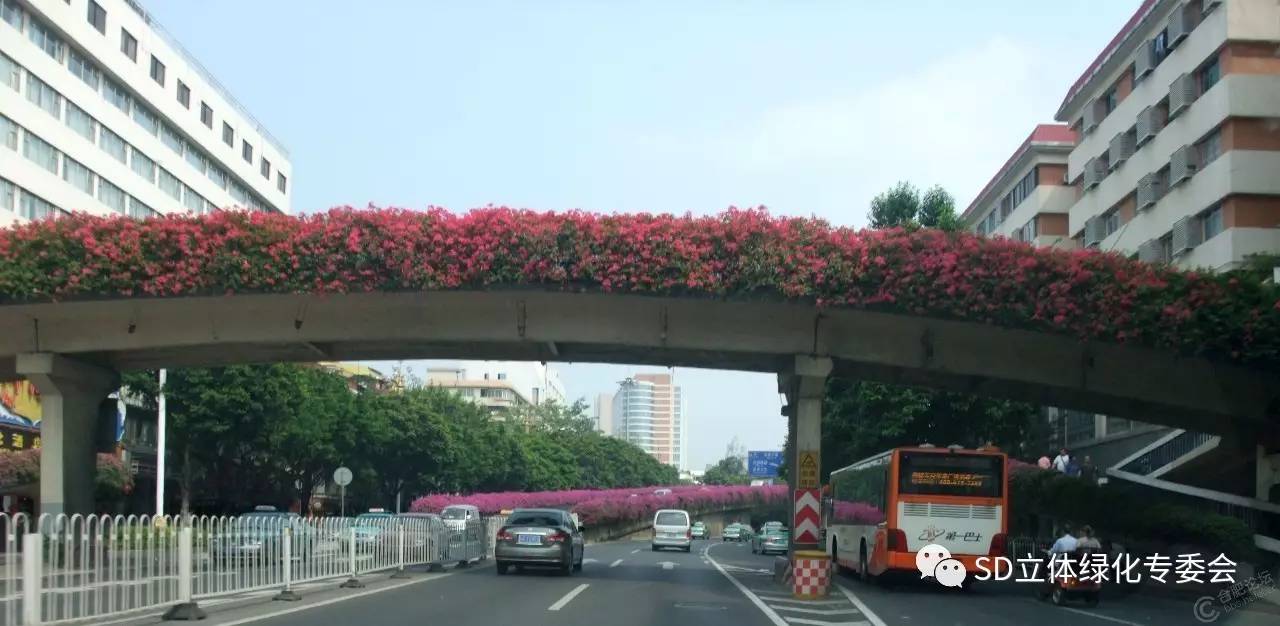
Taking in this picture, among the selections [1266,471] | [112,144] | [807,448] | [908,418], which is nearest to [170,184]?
[112,144]

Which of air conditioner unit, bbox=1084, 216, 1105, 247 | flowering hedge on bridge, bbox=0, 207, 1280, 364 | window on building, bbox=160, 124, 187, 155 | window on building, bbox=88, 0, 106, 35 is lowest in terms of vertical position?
flowering hedge on bridge, bbox=0, 207, 1280, 364

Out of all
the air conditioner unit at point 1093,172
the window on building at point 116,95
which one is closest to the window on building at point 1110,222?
the air conditioner unit at point 1093,172

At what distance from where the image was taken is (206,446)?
47.2m

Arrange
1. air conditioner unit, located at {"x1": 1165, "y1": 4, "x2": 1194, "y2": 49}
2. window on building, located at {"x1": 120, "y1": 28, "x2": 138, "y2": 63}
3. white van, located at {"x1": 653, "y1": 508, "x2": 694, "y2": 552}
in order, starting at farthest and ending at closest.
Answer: window on building, located at {"x1": 120, "y1": 28, "x2": 138, "y2": 63}, white van, located at {"x1": 653, "y1": 508, "x2": 694, "y2": 552}, air conditioner unit, located at {"x1": 1165, "y1": 4, "x2": 1194, "y2": 49}

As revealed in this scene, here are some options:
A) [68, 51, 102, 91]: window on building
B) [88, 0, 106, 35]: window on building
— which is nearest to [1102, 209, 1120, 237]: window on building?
[68, 51, 102, 91]: window on building

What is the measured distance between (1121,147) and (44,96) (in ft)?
139

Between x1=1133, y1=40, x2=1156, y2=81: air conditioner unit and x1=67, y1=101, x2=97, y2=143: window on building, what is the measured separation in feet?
140

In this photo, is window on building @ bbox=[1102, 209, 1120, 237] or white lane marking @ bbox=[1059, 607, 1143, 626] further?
window on building @ bbox=[1102, 209, 1120, 237]

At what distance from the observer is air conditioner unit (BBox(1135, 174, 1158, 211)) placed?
39.8m

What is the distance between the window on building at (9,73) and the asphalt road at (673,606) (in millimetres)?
30380

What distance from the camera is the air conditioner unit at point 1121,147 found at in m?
42.5

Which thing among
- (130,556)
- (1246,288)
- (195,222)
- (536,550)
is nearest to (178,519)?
(130,556)

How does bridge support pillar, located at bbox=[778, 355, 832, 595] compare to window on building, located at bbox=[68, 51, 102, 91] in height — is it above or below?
below

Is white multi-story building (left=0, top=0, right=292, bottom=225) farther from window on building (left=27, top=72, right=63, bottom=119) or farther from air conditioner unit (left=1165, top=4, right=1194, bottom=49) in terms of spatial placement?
air conditioner unit (left=1165, top=4, right=1194, bottom=49)
